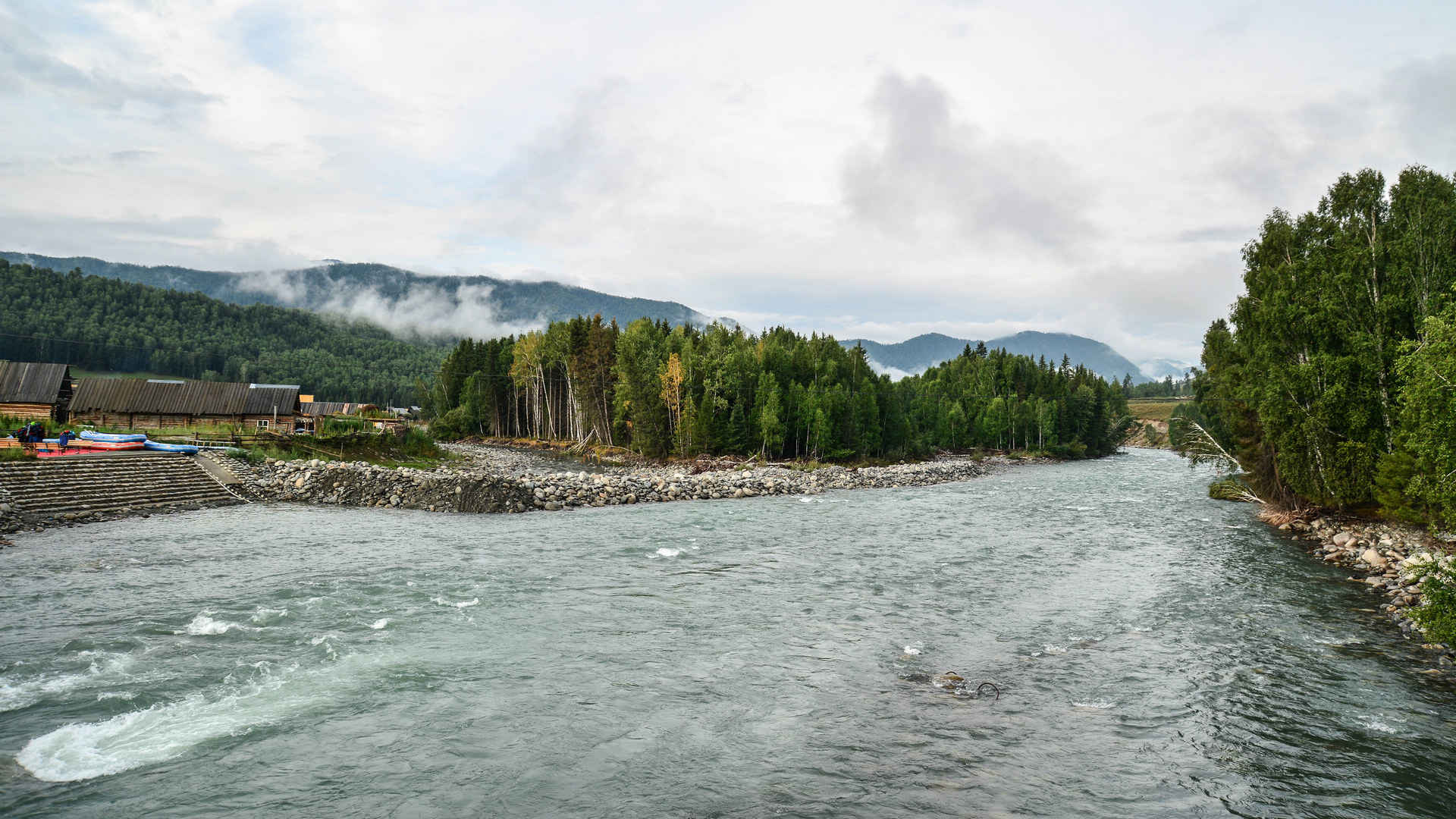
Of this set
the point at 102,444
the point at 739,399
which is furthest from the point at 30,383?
the point at 739,399

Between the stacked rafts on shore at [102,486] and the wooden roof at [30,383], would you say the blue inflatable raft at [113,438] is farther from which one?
the wooden roof at [30,383]


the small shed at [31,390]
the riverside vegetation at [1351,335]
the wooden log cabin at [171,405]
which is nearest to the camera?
the riverside vegetation at [1351,335]

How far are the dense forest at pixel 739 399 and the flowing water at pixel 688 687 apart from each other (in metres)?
57.2

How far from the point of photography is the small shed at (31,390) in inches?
2307

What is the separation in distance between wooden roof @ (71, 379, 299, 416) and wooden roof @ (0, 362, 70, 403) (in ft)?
15.1

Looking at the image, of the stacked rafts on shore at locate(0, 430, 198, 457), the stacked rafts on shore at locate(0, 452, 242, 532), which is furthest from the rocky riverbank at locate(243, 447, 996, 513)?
the stacked rafts on shore at locate(0, 430, 198, 457)

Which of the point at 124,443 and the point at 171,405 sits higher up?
the point at 171,405

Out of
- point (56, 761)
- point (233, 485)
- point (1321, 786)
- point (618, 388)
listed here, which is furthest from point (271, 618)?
point (618, 388)

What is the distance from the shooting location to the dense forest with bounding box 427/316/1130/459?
278 feet

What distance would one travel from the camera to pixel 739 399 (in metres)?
84.7

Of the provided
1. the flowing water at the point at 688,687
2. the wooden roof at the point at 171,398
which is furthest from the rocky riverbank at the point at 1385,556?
the wooden roof at the point at 171,398

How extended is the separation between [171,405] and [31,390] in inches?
378

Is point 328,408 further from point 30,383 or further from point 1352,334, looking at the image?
point 1352,334

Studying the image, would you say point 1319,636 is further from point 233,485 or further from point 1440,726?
point 233,485
